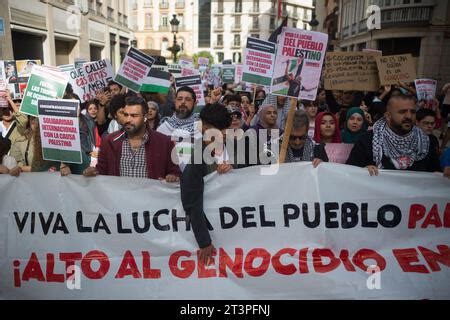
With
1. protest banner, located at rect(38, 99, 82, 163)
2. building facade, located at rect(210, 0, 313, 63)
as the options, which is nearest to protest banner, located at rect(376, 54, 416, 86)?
protest banner, located at rect(38, 99, 82, 163)

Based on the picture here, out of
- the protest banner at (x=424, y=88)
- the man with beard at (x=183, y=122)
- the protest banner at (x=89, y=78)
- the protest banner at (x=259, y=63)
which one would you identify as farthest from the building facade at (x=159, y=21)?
the man with beard at (x=183, y=122)

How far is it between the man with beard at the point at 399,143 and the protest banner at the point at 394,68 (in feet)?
5.26

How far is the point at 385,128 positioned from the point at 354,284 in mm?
1174

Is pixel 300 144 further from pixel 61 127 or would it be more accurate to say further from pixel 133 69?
pixel 133 69

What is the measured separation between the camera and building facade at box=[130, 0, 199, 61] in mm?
59500

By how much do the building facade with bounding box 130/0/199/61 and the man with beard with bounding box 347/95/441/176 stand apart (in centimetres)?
5871

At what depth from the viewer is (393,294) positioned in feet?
9.04

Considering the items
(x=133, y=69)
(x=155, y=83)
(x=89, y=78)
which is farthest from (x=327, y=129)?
(x=89, y=78)

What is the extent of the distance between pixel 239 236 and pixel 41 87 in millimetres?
Result: 2225

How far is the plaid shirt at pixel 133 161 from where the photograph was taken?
2.93 m

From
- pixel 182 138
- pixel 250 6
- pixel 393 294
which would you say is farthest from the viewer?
pixel 250 6

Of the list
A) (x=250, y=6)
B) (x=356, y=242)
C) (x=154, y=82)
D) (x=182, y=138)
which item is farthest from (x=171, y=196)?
(x=250, y=6)

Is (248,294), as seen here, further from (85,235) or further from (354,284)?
(85,235)

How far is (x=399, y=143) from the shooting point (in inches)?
115
